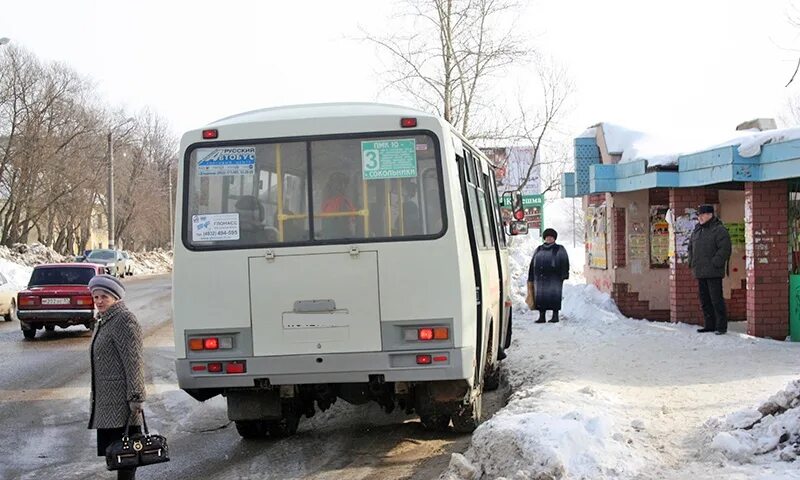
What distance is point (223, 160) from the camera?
8117mm

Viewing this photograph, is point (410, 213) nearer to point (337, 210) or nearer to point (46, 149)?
point (337, 210)

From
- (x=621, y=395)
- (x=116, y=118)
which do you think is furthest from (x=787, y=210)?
(x=116, y=118)

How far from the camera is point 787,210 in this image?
14062 millimetres

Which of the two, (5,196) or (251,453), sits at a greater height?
(5,196)

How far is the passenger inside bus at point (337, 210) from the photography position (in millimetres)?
7958

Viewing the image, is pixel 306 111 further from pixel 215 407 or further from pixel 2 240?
pixel 2 240

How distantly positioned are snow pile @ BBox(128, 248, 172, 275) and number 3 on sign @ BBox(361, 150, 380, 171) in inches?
2215

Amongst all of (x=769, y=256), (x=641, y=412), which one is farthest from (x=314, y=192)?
(x=769, y=256)

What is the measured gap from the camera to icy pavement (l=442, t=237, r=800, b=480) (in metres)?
6.31

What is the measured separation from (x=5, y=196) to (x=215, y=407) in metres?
50.5

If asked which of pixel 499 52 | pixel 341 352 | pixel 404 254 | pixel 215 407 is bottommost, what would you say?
pixel 215 407

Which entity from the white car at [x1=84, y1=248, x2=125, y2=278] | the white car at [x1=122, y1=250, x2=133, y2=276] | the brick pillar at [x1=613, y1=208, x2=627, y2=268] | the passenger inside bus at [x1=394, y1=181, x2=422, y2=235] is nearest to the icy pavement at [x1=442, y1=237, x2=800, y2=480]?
the passenger inside bus at [x1=394, y1=181, x2=422, y2=235]

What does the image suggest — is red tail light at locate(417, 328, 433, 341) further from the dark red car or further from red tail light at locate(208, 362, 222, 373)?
the dark red car

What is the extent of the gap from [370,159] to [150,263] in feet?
215
